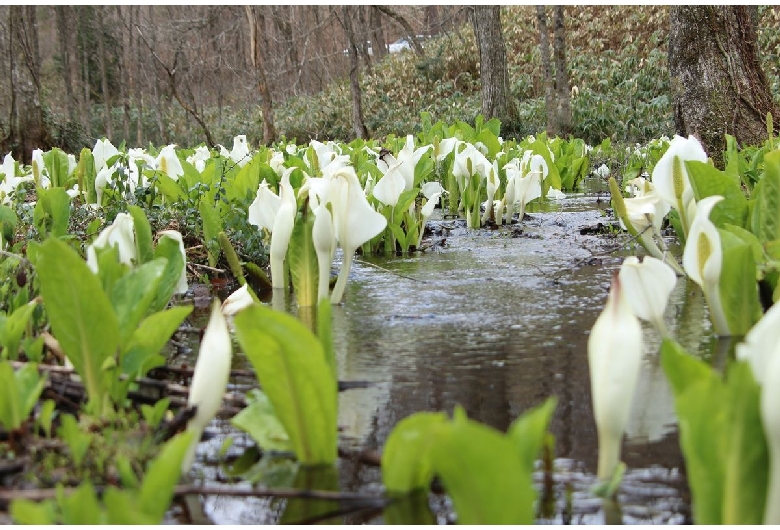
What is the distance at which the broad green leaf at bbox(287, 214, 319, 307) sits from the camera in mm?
2660

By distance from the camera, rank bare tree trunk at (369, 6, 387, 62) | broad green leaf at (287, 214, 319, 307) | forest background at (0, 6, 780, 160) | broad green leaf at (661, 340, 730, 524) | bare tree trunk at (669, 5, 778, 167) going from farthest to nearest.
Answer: bare tree trunk at (369, 6, 387, 62)
forest background at (0, 6, 780, 160)
bare tree trunk at (669, 5, 778, 167)
broad green leaf at (287, 214, 319, 307)
broad green leaf at (661, 340, 730, 524)

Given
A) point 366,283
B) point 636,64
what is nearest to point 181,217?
point 366,283

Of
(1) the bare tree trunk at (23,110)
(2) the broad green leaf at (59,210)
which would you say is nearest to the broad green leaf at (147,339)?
(2) the broad green leaf at (59,210)

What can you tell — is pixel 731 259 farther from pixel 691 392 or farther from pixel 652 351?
pixel 691 392

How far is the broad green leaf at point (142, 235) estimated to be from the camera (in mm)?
2275

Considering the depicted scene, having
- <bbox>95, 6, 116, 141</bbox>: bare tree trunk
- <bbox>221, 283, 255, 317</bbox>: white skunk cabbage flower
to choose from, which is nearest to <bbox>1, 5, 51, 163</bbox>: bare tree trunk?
<bbox>221, 283, 255, 317</bbox>: white skunk cabbage flower

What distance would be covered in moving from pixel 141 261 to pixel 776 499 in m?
1.84

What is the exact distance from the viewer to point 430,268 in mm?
3635

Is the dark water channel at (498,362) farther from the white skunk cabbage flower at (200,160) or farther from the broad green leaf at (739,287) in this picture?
the white skunk cabbage flower at (200,160)

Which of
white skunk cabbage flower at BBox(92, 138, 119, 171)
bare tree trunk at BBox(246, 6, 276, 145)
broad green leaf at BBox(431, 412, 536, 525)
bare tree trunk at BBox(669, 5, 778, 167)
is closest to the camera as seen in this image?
broad green leaf at BBox(431, 412, 536, 525)

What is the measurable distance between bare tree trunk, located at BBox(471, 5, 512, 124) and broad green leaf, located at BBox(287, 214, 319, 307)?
11577 millimetres

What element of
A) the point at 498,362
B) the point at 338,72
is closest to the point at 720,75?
the point at 498,362

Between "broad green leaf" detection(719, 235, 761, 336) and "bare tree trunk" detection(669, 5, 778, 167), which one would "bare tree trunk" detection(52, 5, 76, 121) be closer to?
"bare tree trunk" detection(669, 5, 778, 167)

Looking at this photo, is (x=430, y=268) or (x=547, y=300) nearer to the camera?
(x=547, y=300)
